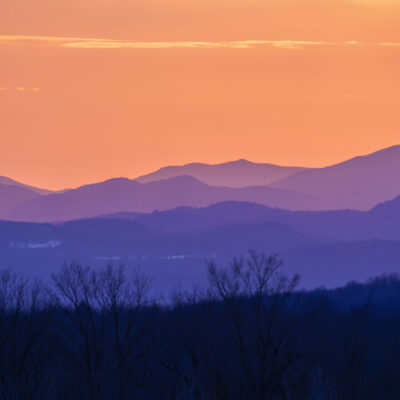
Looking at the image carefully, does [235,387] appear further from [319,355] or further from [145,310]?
[145,310]

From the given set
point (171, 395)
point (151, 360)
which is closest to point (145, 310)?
point (151, 360)

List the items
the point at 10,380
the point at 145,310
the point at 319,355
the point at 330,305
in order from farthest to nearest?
the point at 330,305, the point at 145,310, the point at 319,355, the point at 10,380

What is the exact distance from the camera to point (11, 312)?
234 ft

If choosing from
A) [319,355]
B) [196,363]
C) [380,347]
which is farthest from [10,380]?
[380,347]

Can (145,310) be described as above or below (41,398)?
above

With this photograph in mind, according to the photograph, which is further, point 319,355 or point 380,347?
point 380,347

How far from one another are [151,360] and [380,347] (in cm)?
2041

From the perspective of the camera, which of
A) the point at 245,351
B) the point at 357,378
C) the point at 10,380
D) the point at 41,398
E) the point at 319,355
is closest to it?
the point at 41,398

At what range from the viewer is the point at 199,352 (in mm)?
68375

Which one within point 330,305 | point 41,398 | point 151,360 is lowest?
point 41,398

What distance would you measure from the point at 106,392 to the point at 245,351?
26.0 ft

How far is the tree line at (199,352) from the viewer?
58.0 metres

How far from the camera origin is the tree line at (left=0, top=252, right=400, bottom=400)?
5803 centimetres

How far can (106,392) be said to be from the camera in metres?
61.7
